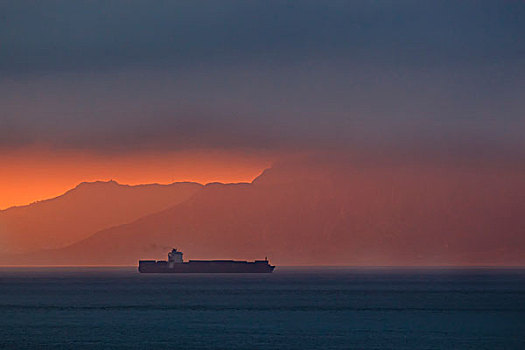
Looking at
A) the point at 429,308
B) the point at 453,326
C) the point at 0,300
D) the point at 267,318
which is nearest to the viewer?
the point at 453,326

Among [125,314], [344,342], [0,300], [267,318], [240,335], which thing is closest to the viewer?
[344,342]

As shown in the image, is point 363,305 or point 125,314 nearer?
point 125,314

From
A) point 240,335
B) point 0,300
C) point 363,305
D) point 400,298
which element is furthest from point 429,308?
point 0,300

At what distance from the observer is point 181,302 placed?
466ft

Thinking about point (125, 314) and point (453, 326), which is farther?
point (125, 314)

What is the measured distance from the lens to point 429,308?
127562 millimetres

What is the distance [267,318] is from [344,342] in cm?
2866

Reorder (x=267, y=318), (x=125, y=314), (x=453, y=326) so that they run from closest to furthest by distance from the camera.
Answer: (x=453, y=326), (x=267, y=318), (x=125, y=314)

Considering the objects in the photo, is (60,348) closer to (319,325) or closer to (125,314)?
(319,325)

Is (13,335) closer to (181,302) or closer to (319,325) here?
(319,325)

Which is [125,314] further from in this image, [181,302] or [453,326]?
[453,326]

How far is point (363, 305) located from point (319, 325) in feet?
129

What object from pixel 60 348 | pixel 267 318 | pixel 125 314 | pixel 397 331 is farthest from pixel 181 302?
pixel 60 348

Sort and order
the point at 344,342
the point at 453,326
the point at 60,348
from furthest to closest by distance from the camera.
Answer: the point at 453,326 → the point at 344,342 → the point at 60,348
